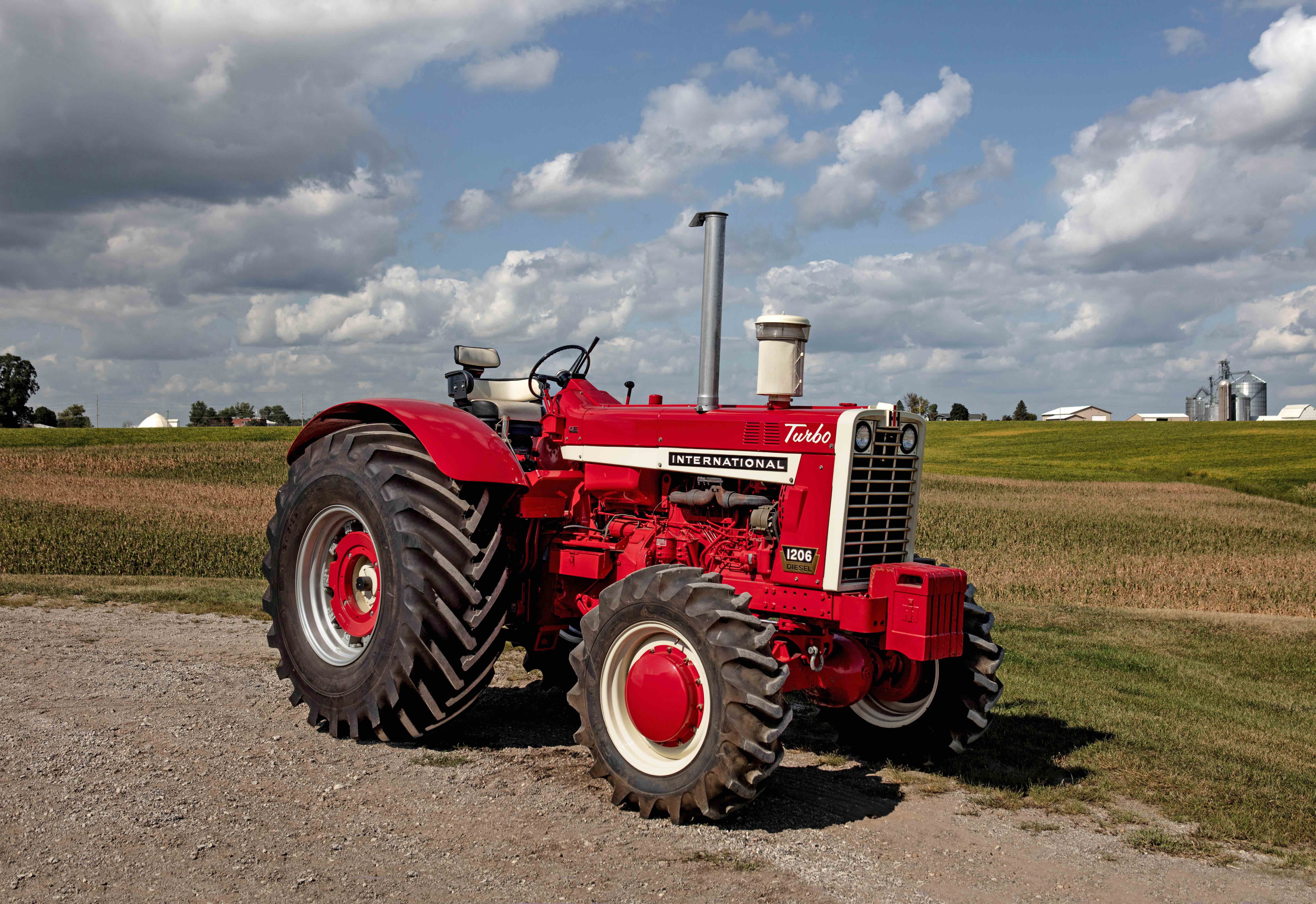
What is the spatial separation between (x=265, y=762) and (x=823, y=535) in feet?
10.6

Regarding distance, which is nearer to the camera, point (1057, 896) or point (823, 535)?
point (1057, 896)

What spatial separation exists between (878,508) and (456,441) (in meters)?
2.47

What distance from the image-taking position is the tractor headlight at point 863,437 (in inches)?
203

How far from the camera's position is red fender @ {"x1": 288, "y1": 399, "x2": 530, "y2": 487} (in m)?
5.88

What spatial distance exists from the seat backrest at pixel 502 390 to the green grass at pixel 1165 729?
3614 mm

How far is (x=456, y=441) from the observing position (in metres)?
6.00

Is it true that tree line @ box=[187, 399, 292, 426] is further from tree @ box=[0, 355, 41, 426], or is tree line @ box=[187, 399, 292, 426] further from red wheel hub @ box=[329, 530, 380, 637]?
red wheel hub @ box=[329, 530, 380, 637]

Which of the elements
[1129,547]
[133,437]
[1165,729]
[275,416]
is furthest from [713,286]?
[275,416]

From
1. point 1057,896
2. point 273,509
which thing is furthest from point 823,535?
point 273,509

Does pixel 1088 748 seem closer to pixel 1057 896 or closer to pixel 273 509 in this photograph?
pixel 1057 896

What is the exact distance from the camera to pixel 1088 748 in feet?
21.0

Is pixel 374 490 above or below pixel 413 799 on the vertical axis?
above

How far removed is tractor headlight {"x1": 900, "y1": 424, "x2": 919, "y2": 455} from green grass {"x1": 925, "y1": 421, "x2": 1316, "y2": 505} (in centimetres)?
3091

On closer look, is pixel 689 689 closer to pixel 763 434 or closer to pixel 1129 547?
pixel 763 434
